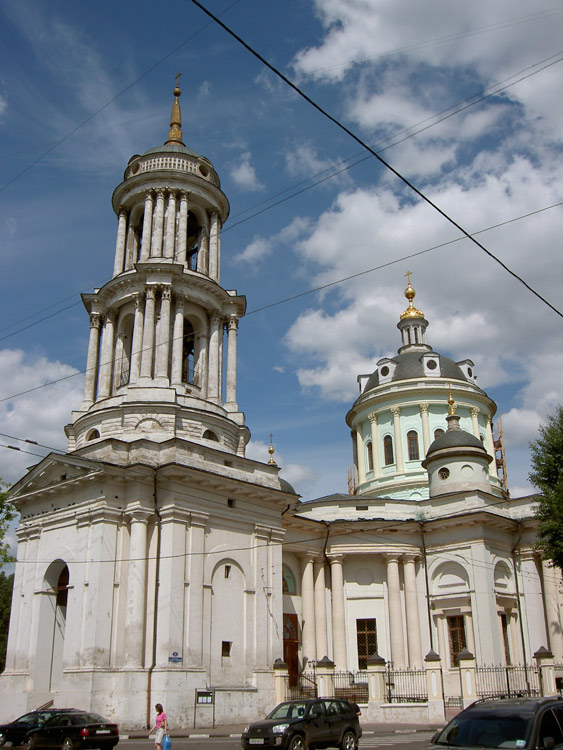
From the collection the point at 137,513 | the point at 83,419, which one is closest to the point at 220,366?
the point at 83,419

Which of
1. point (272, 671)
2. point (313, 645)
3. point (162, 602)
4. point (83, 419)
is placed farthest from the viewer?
point (313, 645)

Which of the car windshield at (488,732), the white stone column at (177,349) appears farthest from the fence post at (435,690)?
the car windshield at (488,732)

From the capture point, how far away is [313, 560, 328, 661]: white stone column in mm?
34000

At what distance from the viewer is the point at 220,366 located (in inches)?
1284

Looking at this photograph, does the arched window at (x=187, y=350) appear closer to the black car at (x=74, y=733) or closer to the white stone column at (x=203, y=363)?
the white stone column at (x=203, y=363)

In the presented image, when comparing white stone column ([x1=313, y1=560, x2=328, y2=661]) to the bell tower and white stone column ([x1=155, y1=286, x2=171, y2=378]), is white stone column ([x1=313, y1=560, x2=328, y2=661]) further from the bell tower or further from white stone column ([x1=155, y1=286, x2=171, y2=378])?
white stone column ([x1=155, y1=286, x2=171, y2=378])

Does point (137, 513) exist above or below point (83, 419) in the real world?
below

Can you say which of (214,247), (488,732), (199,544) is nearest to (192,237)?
(214,247)

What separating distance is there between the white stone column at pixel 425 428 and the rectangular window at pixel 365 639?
39.5 ft

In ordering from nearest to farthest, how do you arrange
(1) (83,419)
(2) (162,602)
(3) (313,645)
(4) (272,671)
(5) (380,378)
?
1. (2) (162,602)
2. (4) (272,671)
3. (1) (83,419)
4. (3) (313,645)
5. (5) (380,378)

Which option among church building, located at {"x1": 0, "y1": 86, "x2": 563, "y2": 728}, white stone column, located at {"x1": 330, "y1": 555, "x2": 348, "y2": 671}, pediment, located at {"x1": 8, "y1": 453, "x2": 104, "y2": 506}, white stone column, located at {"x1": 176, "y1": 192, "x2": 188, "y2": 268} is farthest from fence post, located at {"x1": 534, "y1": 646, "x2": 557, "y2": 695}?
white stone column, located at {"x1": 176, "y1": 192, "x2": 188, "y2": 268}

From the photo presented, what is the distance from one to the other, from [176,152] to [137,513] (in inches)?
707

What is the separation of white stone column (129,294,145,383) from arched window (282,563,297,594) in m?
11.7

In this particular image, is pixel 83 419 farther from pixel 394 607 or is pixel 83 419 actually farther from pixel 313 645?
pixel 394 607
